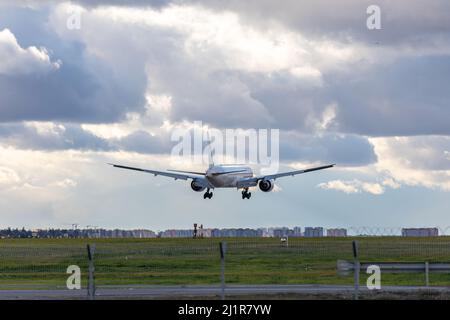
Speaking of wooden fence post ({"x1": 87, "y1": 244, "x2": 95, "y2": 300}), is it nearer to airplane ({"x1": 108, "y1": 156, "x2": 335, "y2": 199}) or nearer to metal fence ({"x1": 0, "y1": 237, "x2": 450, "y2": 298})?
metal fence ({"x1": 0, "y1": 237, "x2": 450, "y2": 298})

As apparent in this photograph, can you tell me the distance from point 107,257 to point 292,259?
14157 mm

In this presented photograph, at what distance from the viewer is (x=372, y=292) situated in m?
39.0

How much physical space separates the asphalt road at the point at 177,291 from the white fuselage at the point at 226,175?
73.8 metres

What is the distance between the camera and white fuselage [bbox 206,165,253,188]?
118438 mm

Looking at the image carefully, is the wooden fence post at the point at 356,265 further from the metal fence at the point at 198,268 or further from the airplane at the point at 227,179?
the airplane at the point at 227,179

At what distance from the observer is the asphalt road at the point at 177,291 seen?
38.7 m

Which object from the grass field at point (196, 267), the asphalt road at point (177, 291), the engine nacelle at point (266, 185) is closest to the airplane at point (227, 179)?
the engine nacelle at point (266, 185)

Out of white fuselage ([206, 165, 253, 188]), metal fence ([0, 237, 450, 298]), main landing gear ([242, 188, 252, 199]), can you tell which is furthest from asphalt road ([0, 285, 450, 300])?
white fuselage ([206, 165, 253, 188])

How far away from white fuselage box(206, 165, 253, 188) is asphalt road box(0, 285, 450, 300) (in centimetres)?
7379

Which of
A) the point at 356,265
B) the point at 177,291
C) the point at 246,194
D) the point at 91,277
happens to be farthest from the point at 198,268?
the point at 246,194

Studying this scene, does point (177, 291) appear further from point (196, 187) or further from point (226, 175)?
point (226, 175)
